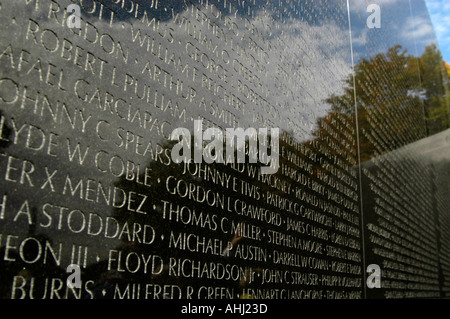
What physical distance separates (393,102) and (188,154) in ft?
19.7

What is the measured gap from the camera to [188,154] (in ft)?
10.4

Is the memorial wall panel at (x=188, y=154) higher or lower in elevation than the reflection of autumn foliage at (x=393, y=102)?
lower

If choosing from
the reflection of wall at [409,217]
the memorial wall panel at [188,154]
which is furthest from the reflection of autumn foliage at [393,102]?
the reflection of wall at [409,217]

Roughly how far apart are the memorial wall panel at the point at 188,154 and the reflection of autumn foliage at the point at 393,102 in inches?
3.2

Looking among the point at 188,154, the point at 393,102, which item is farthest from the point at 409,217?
the point at 188,154

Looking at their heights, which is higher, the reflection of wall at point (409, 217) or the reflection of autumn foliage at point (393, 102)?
the reflection of autumn foliage at point (393, 102)

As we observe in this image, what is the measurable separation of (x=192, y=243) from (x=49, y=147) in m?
1.20

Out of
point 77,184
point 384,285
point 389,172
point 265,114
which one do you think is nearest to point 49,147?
point 77,184

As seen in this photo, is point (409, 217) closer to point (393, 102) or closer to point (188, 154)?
point (393, 102)

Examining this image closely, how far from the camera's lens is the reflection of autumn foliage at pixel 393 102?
20.1 feet

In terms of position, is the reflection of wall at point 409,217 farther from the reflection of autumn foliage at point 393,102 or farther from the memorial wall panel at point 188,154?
the reflection of autumn foliage at point 393,102

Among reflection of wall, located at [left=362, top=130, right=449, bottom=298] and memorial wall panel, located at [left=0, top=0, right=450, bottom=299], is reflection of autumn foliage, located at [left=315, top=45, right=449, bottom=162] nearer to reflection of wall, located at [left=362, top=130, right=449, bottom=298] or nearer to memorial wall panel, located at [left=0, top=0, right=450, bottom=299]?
memorial wall panel, located at [left=0, top=0, right=450, bottom=299]

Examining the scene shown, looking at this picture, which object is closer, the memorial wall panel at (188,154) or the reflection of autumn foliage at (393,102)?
the memorial wall panel at (188,154)

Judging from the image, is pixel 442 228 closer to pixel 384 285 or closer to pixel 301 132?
pixel 384 285
